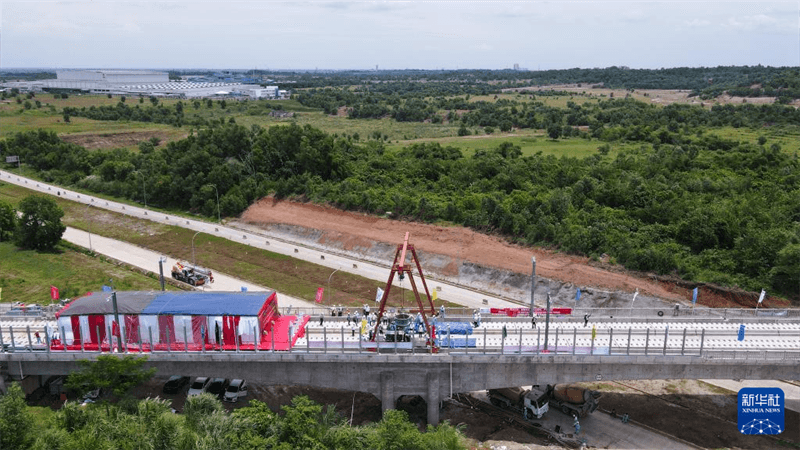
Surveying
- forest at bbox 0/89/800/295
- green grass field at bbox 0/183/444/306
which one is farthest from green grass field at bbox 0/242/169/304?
forest at bbox 0/89/800/295

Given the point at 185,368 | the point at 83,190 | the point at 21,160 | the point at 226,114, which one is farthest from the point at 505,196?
the point at 226,114

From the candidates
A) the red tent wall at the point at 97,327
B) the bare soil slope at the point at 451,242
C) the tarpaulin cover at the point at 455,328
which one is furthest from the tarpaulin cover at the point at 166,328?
the bare soil slope at the point at 451,242

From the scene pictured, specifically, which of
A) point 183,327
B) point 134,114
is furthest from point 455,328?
point 134,114

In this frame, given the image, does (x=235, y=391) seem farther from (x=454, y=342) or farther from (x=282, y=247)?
(x=282, y=247)

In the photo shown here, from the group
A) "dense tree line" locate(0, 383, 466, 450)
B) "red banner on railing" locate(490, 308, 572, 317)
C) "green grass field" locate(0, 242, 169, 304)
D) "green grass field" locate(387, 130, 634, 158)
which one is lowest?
"green grass field" locate(0, 242, 169, 304)

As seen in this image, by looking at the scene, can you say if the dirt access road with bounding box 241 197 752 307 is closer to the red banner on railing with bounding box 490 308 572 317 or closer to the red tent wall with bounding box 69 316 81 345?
the red banner on railing with bounding box 490 308 572 317

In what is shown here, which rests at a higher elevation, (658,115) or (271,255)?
(658,115)

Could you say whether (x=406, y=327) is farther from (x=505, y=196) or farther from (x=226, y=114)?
(x=226, y=114)
